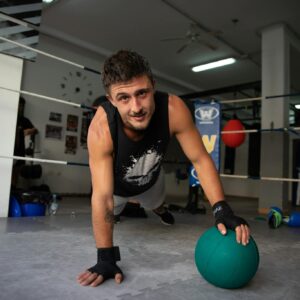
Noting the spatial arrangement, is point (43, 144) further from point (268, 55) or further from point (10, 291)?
point (10, 291)

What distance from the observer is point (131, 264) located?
1.35m

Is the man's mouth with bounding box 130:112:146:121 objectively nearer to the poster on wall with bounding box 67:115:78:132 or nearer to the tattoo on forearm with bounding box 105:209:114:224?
the tattoo on forearm with bounding box 105:209:114:224

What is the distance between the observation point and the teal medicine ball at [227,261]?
1.04 meters

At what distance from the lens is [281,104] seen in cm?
429

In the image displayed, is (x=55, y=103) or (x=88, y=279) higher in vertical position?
(x=55, y=103)

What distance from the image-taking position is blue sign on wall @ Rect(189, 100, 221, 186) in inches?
126

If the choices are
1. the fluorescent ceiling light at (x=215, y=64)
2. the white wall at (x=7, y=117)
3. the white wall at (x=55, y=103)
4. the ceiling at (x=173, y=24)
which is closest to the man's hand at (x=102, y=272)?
the white wall at (x=7, y=117)

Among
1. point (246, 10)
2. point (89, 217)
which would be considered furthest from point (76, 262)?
point (246, 10)

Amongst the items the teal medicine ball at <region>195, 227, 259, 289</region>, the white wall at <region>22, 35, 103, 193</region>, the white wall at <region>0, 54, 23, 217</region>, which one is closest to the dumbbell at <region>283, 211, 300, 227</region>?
the teal medicine ball at <region>195, 227, 259, 289</region>

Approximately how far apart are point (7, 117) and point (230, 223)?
2096 millimetres

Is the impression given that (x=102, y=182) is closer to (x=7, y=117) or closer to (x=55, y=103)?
(x=7, y=117)

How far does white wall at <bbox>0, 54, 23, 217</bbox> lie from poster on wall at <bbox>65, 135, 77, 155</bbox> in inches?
129

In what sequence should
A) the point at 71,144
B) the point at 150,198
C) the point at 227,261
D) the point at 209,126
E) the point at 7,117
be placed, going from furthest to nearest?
the point at 71,144, the point at 209,126, the point at 7,117, the point at 150,198, the point at 227,261

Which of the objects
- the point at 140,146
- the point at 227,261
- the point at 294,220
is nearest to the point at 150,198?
the point at 140,146
